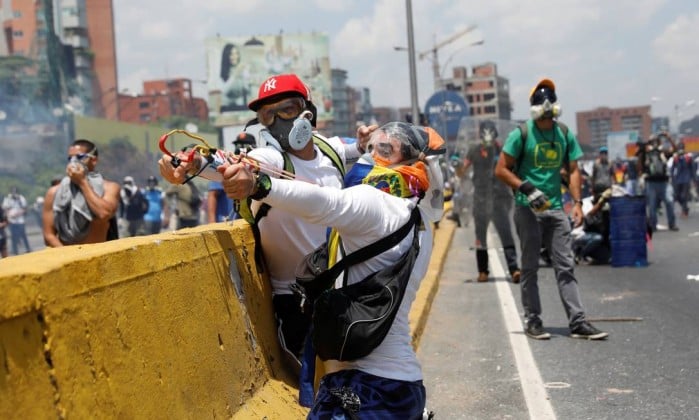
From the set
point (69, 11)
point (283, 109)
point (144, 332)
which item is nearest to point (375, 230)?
point (144, 332)

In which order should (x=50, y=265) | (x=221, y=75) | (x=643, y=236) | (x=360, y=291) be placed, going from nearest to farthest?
1. (x=50, y=265)
2. (x=360, y=291)
3. (x=643, y=236)
4. (x=221, y=75)

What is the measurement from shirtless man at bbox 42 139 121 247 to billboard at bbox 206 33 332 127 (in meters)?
94.7

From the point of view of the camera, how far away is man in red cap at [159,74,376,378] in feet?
15.5

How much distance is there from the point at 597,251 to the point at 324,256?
35.7 feet

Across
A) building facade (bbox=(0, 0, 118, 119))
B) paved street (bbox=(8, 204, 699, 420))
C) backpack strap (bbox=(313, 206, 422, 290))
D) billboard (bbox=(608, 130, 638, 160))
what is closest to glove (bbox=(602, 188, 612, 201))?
paved street (bbox=(8, 204, 699, 420))

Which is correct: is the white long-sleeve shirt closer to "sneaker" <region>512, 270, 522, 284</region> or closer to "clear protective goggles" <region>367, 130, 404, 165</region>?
"clear protective goggles" <region>367, 130, 404, 165</region>

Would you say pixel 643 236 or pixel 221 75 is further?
pixel 221 75

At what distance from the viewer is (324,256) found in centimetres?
396

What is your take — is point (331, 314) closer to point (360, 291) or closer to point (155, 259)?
point (360, 291)

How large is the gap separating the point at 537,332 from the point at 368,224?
494cm

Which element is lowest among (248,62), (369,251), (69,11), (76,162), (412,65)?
(369,251)

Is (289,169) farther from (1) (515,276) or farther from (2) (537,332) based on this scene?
(1) (515,276)

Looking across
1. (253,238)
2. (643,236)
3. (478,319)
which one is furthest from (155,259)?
(643,236)

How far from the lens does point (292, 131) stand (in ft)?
14.6
